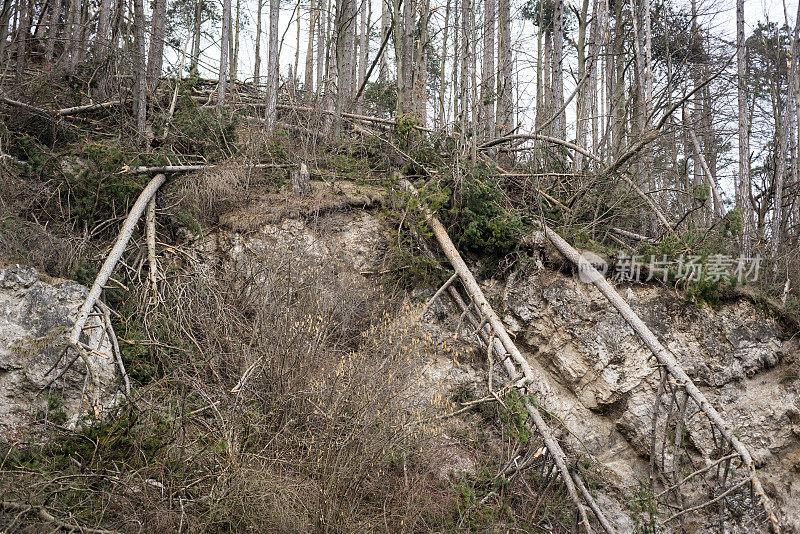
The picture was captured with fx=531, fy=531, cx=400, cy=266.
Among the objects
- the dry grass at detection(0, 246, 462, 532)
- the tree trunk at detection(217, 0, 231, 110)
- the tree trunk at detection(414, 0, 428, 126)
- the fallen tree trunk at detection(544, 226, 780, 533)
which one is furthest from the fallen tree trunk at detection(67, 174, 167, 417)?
the fallen tree trunk at detection(544, 226, 780, 533)

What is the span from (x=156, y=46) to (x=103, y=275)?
3.75m

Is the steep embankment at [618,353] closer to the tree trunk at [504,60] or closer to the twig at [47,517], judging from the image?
the twig at [47,517]

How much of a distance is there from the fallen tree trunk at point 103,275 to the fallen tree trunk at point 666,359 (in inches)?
194

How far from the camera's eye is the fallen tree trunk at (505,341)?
4.70 meters

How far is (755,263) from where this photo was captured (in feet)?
22.6

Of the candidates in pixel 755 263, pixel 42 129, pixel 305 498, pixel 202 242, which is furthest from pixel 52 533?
pixel 755 263

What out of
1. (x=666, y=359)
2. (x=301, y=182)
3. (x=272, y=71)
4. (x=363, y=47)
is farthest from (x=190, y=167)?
(x=363, y=47)

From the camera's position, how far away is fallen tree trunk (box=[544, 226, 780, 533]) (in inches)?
169

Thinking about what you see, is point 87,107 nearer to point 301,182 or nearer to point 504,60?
point 301,182

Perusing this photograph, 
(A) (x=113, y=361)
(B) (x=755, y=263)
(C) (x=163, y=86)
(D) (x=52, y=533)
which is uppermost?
(C) (x=163, y=86)

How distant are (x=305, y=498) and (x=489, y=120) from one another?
7915 millimetres

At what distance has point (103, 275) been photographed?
5430mm

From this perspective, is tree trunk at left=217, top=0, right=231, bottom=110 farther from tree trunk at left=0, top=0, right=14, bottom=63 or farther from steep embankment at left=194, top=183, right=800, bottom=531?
tree trunk at left=0, top=0, right=14, bottom=63

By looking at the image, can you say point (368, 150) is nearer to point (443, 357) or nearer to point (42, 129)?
point (443, 357)
